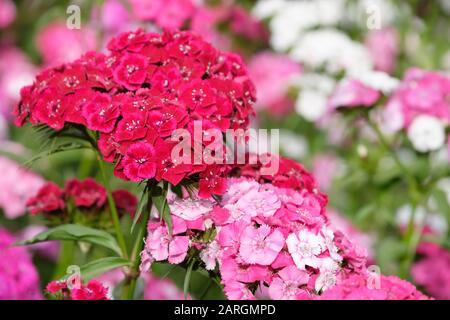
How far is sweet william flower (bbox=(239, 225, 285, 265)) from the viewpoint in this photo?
2186 mm

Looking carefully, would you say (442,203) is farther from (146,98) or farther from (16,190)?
(16,190)

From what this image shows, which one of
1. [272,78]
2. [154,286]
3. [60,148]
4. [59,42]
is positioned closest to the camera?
[60,148]

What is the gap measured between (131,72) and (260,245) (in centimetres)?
65

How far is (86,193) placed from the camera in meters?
2.91

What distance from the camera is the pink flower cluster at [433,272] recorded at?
12.1ft

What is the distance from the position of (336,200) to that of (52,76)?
2.56 m

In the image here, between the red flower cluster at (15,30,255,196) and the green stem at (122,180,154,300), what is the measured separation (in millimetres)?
137

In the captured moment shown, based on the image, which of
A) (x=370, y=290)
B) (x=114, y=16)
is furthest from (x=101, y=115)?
(x=114, y=16)

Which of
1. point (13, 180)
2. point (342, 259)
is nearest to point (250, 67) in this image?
point (13, 180)

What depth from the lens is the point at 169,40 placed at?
8.46 ft

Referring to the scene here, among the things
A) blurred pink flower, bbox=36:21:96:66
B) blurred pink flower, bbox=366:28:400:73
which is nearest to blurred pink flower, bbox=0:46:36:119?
blurred pink flower, bbox=36:21:96:66

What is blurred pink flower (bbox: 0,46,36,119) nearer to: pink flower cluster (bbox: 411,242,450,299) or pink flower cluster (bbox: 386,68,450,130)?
pink flower cluster (bbox: 386,68,450,130)

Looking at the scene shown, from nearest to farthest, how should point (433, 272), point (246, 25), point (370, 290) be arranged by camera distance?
point (370, 290)
point (433, 272)
point (246, 25)
